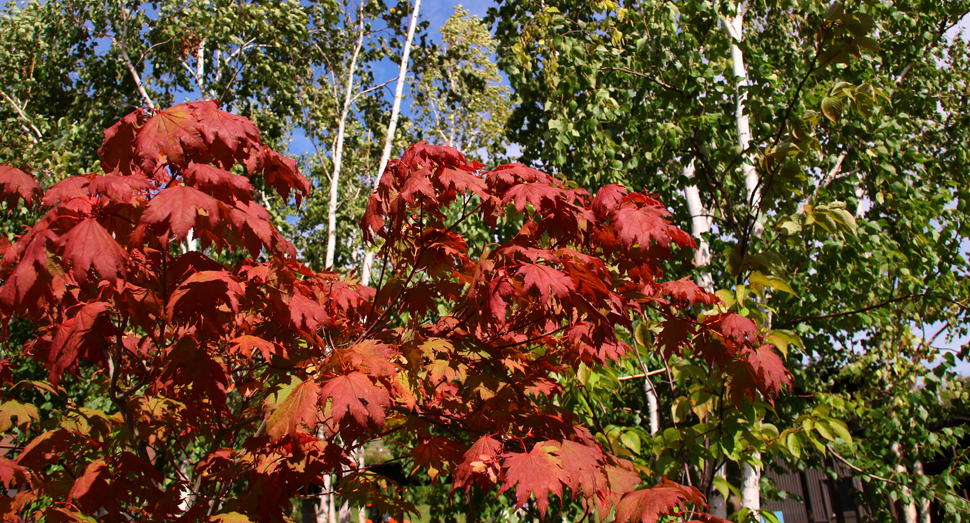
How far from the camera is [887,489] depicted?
517 centimetres

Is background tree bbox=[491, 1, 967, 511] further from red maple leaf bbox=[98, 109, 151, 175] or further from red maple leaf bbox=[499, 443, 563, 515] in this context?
red maple leaf bbox=[98, 109, 151, 175]

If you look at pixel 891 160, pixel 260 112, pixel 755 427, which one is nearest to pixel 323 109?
pixel 260 112

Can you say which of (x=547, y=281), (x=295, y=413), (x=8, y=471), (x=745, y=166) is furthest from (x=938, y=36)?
(x=8, y=471)

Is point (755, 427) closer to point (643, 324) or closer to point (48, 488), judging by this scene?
point (643, 324)

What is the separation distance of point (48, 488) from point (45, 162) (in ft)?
25.4

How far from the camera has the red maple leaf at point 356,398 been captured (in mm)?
1610

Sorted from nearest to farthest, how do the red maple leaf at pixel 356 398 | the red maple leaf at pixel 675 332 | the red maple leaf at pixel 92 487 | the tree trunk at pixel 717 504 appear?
the red maple leaf at pixel 356 398 → the red maple leaf at pixel 92 487 → the red maple leaf at pixel 675 332 → the tree trunk at pixel 717 504

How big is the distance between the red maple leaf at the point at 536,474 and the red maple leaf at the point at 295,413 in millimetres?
622

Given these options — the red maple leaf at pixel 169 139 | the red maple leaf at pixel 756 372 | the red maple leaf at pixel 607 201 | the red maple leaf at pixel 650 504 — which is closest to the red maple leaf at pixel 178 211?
the red maple leaf at pixel 169 139

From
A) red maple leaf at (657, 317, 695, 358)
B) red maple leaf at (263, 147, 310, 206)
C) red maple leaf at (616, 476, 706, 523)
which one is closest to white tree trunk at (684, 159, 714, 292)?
red maple leaf at (657, 317, 695, 358)

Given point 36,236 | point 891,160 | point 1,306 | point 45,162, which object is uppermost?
point 45,162

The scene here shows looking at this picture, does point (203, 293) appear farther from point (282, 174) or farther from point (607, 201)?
point (607, 201)

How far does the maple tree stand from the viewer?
1.68 metres

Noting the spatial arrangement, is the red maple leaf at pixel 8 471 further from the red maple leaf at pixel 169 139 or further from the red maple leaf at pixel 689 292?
the red maple leaf at pixel 689 292
